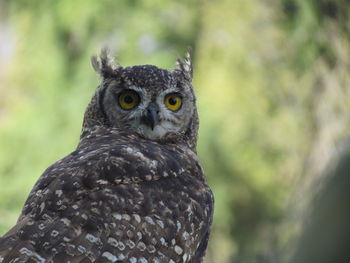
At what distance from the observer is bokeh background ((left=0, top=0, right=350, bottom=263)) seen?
15.8 m

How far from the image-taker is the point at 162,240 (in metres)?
3.71

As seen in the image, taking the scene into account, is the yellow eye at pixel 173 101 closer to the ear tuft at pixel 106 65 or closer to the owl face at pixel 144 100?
the owl face at pixel 144 100

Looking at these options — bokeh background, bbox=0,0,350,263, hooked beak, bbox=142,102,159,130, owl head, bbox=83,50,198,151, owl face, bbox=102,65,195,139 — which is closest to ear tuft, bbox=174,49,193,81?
owl head, bbox=83,50,198,151

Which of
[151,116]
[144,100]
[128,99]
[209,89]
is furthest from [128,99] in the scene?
[209,89]

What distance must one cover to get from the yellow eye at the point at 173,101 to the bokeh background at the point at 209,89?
371 inches

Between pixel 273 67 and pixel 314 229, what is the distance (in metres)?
14.5

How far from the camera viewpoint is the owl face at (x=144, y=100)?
4797 millimetres

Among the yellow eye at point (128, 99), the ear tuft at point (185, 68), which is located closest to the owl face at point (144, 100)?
the yellow eye at point (128, 99)

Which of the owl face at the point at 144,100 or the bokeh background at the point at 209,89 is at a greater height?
the bokeh background at the point at 209,89

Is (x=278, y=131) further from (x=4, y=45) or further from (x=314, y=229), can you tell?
(x=314, y=229)

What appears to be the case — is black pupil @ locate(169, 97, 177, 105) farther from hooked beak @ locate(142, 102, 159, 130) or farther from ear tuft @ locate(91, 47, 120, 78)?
ear tuft @ locate(91, 47, 120, 78)

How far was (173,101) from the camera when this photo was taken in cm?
502

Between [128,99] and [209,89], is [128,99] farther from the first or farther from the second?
[209,89]

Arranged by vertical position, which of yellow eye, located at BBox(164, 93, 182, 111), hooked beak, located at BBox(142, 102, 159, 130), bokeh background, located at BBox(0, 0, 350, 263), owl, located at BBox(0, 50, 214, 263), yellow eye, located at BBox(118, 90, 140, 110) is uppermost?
bokeh background, located at BBox(0, 0, 350, 263)
